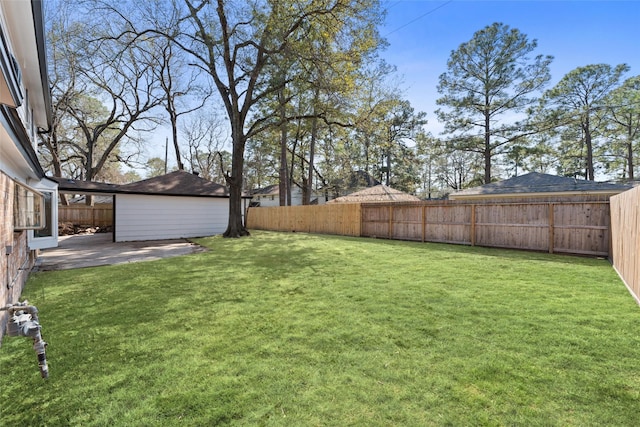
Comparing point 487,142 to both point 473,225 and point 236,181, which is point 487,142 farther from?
point 236,181

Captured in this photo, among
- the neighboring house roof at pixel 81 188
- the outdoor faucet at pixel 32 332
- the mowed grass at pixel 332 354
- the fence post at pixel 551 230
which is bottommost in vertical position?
the mowed grass at pixel 332 354

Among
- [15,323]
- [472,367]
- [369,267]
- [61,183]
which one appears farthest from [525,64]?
[61,183]

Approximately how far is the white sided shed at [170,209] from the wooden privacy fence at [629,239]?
1335 centimetres

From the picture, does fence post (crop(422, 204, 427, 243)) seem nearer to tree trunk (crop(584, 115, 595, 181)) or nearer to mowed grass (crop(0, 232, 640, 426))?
mowed grass (crop(0, 232, 640, 426))

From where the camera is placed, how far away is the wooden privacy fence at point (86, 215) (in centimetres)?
1588

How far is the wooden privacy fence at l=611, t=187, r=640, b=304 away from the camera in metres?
3.72

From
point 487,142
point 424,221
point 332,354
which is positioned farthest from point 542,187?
point 332,354

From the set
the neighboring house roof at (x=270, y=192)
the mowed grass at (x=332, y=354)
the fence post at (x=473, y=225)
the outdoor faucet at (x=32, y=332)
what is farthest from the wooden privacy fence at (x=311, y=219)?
the neighboring house roof at (x=270, y=192)

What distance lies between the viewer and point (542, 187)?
13.7m

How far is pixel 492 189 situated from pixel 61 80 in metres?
21.7

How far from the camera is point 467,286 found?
14.5ft

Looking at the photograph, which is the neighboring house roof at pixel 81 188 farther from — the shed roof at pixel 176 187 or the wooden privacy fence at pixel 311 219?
the wooden privacy fence at pixel 311 219

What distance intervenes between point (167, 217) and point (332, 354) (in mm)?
12279

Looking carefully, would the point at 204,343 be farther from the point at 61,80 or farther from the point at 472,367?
the point at 61,80
